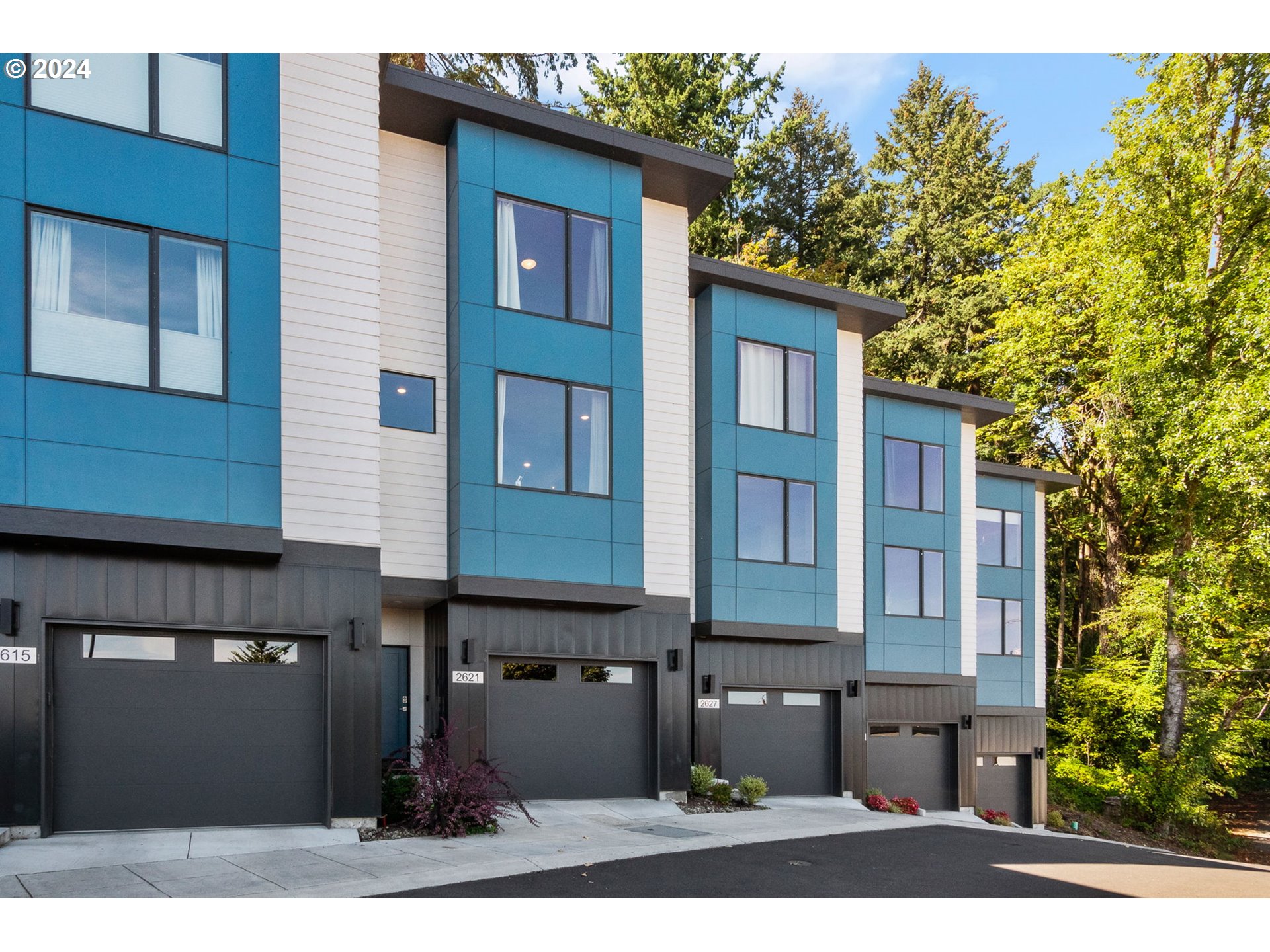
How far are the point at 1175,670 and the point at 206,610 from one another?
21388mm

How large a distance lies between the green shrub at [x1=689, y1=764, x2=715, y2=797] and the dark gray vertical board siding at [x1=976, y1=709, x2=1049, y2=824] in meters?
8.46

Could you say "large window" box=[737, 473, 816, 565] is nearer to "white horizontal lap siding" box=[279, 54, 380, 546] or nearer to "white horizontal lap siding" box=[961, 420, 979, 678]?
"white horizontal lap siding" box=[961, 420, 979, 678]

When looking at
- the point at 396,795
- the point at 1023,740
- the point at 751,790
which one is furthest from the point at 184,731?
the point at 1023,740

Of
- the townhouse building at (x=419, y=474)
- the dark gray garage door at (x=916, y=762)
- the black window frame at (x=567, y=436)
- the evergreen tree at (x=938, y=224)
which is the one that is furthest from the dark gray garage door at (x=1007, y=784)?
the evergreen tree at (x=938, y=224)

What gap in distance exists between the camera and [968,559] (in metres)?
20.5

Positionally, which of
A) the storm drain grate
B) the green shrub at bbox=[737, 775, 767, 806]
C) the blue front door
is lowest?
the green shrub at bbox=[737, 775, 767, 806]

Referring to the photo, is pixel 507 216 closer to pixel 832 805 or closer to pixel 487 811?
pixel 487 811

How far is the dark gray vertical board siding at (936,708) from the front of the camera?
1883cm

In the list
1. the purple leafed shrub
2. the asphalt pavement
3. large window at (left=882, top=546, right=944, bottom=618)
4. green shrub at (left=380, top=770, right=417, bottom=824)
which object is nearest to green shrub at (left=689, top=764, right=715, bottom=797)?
the asphalt pavement

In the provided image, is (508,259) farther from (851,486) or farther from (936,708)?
(936,708)

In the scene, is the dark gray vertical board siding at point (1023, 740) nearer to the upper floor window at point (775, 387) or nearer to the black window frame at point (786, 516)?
the black window frame at point (786, 516)

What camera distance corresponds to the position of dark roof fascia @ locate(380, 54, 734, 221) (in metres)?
12.9

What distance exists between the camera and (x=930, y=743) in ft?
64.4

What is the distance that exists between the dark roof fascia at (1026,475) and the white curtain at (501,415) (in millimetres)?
11876
